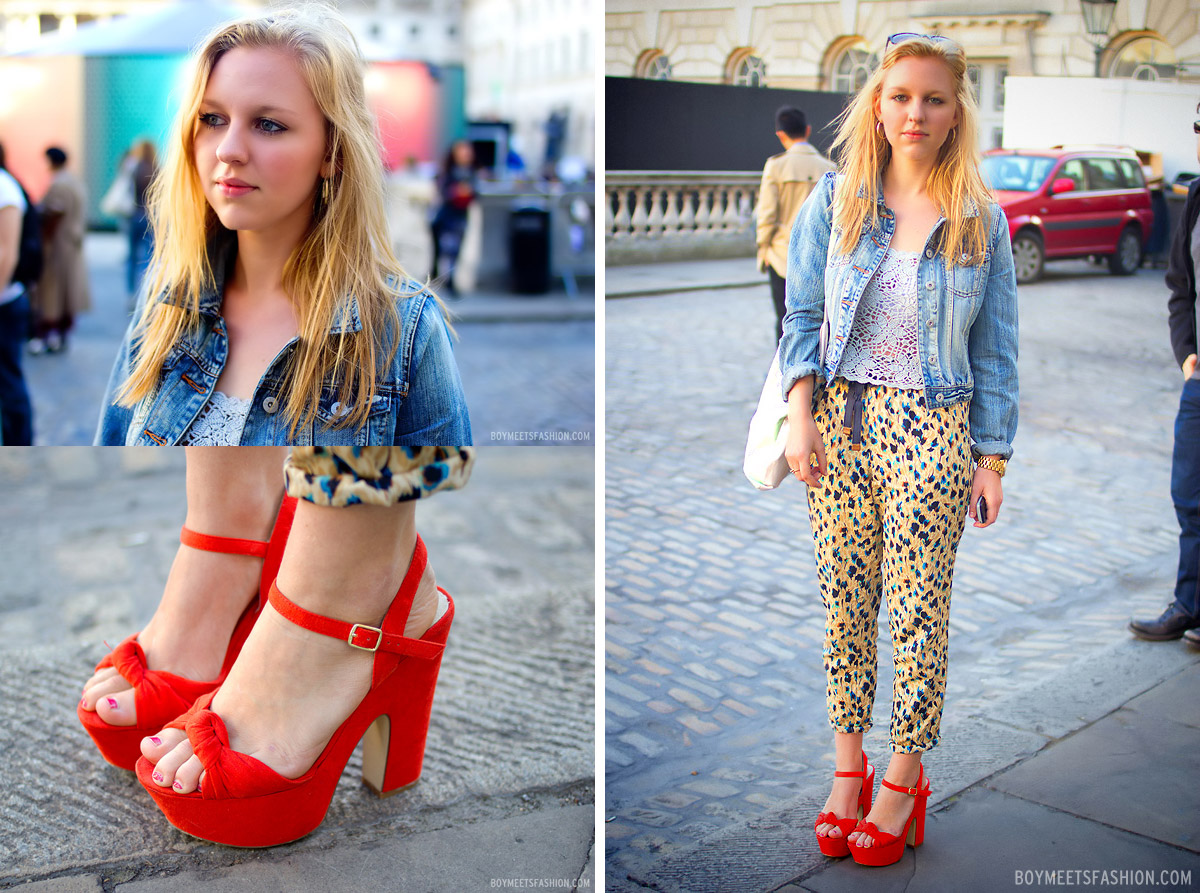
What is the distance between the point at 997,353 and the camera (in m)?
2.26

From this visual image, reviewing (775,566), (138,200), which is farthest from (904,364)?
(138,200)

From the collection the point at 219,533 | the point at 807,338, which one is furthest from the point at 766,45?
the point at 219,533

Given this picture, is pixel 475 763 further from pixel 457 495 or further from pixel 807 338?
pixel 457 495

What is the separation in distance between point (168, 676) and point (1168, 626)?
2679 mm

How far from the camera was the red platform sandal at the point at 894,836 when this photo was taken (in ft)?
7.80

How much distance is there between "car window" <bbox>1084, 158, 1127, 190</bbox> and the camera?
8.52 ft

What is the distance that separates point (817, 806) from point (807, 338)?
3.53 ft

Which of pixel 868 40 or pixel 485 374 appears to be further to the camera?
pixel 485 374

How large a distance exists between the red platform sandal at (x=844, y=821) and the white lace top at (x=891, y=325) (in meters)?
0.84

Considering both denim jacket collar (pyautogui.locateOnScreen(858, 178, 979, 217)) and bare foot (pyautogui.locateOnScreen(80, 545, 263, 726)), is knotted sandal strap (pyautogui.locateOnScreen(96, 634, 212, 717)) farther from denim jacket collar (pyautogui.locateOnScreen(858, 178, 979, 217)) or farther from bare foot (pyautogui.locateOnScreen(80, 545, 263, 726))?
denim jacket collar (pyautogui.locateOnScreen(858, 178, 979, 217))

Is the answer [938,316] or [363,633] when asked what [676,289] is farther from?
[363,633]

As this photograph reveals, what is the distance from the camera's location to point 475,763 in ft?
9.66

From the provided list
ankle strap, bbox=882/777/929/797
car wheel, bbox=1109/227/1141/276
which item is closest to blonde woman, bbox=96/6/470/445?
ankle strap, bbox=882/777/929/797

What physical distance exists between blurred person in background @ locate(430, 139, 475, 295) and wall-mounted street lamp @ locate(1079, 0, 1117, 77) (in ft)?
34.5
